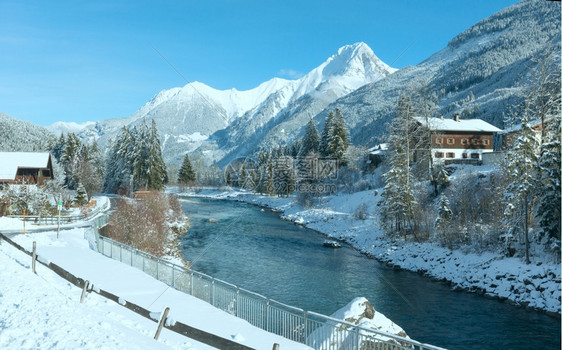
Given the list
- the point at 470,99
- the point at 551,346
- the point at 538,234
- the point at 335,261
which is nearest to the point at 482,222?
the point at 538,234

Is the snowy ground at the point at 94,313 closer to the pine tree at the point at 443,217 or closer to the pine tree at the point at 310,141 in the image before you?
the pine tree at the point at 443,217

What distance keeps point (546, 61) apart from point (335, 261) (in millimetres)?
22041

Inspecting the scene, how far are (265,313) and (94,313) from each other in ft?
21.1

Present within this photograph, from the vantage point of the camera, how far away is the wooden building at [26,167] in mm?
57469

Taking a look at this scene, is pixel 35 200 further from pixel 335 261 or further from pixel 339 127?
pixel 339 127

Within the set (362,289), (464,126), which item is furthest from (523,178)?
(464,126)

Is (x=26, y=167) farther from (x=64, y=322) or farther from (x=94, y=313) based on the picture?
(x=64, y=322)

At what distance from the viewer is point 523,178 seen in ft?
87.7

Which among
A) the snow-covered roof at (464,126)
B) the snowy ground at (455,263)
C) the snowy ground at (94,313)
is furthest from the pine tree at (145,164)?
the snowy ground at (94,313)

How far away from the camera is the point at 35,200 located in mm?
45375

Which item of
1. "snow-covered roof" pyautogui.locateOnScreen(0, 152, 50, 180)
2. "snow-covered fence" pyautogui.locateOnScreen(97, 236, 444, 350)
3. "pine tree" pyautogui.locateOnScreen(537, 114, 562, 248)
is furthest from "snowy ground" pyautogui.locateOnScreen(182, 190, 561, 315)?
"snow-covered roof" pyautogui.locateOnScreen(0, 152, 50, 180)

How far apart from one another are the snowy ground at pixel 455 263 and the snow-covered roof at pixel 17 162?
4336 cm

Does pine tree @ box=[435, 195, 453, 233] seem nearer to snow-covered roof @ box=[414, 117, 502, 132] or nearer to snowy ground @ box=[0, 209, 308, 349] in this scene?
snowy ground @ box=[0, 209, 308, 349]

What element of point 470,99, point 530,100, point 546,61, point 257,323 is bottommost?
point 257,323
